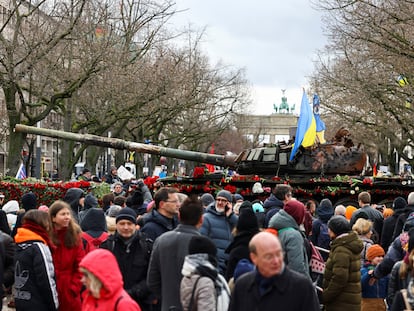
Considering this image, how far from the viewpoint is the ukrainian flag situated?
79.3ft

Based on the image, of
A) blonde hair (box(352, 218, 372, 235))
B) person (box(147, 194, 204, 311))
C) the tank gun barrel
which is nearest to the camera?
person (box(147, 194, 204, 311))

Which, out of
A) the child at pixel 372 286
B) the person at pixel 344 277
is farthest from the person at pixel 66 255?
the child at pixel 372 286

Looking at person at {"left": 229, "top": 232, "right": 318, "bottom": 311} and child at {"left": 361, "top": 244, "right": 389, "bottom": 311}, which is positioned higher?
person at {"left": 229, "top": 232, "right": 318, "bottom": 311}

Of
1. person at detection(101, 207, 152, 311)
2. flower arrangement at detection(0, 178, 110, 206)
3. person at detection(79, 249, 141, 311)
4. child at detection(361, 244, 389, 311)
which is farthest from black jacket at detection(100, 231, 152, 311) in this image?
flower arrangement at detection(0, 178, 110, 206)

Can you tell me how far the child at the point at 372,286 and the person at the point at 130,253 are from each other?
107 inches

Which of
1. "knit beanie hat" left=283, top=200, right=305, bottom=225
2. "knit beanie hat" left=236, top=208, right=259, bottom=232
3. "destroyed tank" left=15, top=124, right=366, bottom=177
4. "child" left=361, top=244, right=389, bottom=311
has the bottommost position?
"child" left=361, top=244, right=389, bottom=311

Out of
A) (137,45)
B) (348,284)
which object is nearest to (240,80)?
(137,45)

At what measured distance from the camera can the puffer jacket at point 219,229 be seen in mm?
9258

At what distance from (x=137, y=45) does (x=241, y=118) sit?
66.4 feet

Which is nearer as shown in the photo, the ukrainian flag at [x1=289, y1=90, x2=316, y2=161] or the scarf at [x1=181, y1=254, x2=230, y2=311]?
the scarf at [x1=181, y1=254, x2=230, y2=311]

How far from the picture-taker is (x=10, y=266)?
8297 millimetres

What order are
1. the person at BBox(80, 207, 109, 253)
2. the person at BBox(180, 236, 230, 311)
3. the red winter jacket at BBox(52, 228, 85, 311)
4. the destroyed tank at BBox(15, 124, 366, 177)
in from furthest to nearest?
the destroyed tank at BBox(15, 124, 366, 177)
the person at BBox(80, 207, 109, 253)
the red winter jacket at BBox(52, 228, 85, 311)
the person at BBox(180, 236, 230, 311)

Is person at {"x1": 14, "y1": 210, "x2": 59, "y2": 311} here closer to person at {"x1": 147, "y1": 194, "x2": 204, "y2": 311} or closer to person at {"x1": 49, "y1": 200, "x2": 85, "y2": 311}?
person at {"x1": 49, "y1": 200, "x2": 85, "y2": 311}

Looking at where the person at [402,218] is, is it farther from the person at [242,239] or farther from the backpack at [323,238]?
the person at [242,239]
